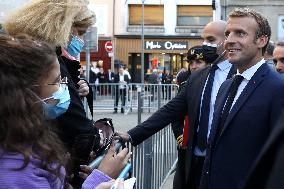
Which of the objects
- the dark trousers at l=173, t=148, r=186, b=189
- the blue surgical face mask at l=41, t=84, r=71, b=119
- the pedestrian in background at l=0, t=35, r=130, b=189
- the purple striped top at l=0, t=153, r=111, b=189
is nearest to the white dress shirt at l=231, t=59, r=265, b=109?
the dark trousers at l=173, t=148, r=186, b=189

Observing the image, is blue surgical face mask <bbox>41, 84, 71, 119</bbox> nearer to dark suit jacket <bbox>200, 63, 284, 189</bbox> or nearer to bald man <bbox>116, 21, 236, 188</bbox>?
dark suit jacket <bbox>200, 63, 284, 189</bbox>

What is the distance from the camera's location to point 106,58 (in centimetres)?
3769

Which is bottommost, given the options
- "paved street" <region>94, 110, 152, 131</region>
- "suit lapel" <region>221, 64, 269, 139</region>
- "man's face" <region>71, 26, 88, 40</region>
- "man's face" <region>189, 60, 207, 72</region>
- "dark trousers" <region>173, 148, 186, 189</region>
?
"paved street" <region>94, 110, 152, 131</region>

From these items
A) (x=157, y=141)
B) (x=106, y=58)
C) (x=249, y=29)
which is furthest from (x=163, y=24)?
(x=249, y=29)

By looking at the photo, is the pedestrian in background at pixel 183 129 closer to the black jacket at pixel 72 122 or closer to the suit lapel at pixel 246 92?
the suit lapel at pixel 246 92

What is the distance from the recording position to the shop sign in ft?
121

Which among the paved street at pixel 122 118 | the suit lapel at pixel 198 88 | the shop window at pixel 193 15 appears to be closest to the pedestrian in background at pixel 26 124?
the suit lapel at pixel 198 88

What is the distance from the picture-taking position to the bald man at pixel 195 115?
4172 mm

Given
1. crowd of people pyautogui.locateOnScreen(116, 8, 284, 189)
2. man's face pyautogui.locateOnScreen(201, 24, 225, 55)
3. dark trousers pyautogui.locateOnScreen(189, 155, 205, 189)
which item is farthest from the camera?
man's face pyautogui.locateOnScreen(201, 24, 225, 55)

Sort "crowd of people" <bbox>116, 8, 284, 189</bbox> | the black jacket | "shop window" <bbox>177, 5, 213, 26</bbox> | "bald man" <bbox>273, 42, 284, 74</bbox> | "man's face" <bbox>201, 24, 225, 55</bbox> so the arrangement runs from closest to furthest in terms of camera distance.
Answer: the black jacket < "crowd of people" <bbox>116, 8, 284, 189</bbox> < "man's face" <bbox>201, 24, 225, 55</bbox> < "bald man" <bbox>273, 42, 284, 74</bbox> < "shop window" <bbox>177, 5, 213, 26</bbox>

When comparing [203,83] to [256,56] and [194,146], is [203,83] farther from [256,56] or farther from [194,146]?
[256,56]

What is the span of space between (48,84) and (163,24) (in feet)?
117

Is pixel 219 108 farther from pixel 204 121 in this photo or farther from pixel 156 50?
pixel 156 50

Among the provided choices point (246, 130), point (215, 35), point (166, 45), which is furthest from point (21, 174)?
point (166, 45)
